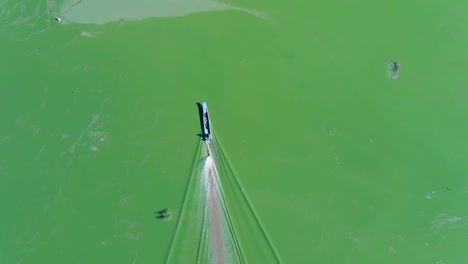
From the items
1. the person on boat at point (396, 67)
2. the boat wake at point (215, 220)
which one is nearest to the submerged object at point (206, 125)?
the boat wake at point (215, 220)

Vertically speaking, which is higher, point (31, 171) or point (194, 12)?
point (194, 12)

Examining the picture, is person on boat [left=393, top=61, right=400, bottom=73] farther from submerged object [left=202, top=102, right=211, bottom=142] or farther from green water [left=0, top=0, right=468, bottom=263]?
submerged object [left=202, top=102, right=211, bottom=142]

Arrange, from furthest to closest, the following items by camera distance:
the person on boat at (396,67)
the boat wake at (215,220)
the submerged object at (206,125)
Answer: the person on boat at (396,67) < the submerged object at (206,125) < the boat wake at (215,220)

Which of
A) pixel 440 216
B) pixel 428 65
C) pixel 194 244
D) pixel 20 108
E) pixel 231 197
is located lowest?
pixel 440 216

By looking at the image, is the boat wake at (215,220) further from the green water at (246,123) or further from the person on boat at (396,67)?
the person on boat at (396,67)

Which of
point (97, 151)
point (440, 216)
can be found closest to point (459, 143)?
point (440, 216)

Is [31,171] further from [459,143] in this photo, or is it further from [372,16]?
[459,143]

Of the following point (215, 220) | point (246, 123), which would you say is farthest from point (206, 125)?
point (215, 220)

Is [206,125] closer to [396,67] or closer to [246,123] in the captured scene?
[246,123]

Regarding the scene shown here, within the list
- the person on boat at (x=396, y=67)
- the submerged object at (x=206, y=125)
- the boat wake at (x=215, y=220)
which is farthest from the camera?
the person on boat at (x=396, y=67)
